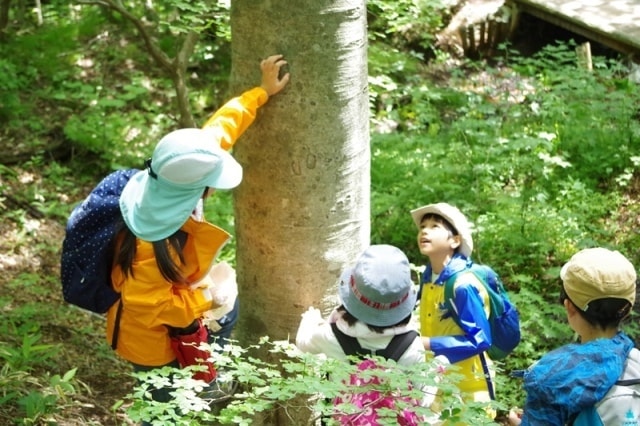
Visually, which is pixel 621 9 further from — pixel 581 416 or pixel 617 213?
pixel 581 416

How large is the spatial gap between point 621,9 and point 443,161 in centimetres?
519

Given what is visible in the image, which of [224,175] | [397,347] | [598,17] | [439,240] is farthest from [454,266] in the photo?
[598,17]

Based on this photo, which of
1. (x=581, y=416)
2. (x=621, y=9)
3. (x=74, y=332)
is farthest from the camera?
(x=621, y=9)

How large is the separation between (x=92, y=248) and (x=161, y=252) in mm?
295

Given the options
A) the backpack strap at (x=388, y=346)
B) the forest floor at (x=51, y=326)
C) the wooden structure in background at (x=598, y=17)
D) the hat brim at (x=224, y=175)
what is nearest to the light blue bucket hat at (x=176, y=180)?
the hat brim at (x=224, y=175)

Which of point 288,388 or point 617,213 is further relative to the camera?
point 617,213

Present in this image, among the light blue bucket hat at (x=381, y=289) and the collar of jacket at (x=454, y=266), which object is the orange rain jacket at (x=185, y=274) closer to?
the light blue bucket hat at (x=381, y=289)

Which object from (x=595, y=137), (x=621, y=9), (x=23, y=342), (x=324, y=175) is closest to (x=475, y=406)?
(x=324, y=175)

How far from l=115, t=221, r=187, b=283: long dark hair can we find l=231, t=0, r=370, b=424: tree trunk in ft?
1.34

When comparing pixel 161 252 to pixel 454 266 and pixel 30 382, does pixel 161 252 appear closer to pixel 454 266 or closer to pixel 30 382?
pixel 454 266

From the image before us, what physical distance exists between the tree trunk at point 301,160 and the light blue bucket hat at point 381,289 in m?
0.50

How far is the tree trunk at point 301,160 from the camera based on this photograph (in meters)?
3.15

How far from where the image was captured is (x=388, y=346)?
9.55 ft

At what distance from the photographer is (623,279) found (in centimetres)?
247
